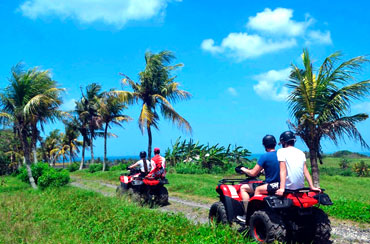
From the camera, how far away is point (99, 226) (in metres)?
6.70

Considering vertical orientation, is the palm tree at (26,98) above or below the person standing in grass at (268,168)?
above

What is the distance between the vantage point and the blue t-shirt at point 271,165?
5320mm

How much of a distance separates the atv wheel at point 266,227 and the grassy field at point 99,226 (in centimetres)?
34

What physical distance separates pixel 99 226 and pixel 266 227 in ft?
11.8

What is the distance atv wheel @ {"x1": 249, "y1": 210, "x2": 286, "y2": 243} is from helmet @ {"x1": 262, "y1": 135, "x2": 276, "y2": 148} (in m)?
1.16

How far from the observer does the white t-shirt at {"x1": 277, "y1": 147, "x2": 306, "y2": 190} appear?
16.4 feet

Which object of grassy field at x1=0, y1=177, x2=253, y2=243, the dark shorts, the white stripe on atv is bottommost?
grassy field at x1=0, y1=177, x2=253, y2=243

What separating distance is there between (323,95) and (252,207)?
7.17 m

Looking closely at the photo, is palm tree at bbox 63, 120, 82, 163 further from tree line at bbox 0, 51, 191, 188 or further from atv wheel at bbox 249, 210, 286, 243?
atv wheel at bbox 249, 210, 286, 243

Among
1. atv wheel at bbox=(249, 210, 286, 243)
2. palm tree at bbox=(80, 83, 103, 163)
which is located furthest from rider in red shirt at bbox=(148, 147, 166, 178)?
palm tree at bbox=(80, 83, 103, 163)

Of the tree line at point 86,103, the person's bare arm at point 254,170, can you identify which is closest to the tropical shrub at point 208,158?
the tree line at point 86,103

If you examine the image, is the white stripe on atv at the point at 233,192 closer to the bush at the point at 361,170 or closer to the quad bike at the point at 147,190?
the quad bike at the point at 147,190

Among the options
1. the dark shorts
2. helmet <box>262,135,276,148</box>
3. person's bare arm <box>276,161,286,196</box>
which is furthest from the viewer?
helmet <box>262,135,276,148</box>

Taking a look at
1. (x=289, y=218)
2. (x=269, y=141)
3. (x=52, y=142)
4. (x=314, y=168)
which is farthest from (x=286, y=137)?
(x=52, y=142)
